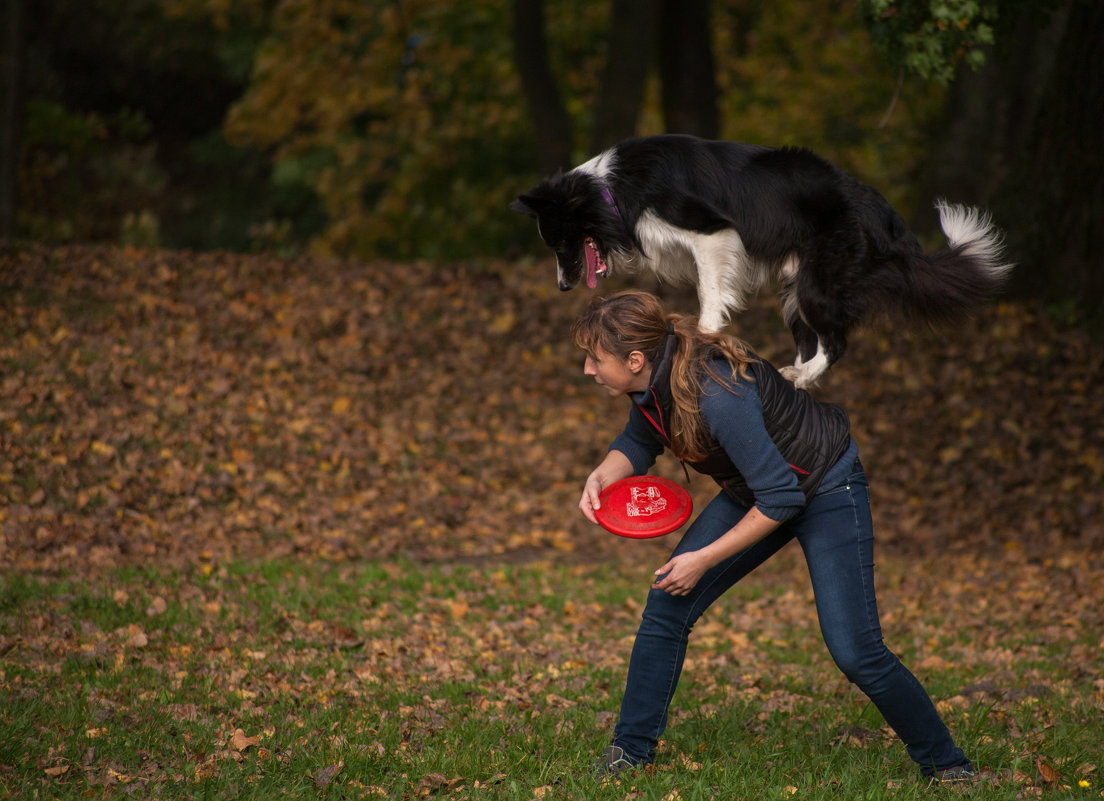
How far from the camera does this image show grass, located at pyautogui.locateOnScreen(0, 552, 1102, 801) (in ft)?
12.3

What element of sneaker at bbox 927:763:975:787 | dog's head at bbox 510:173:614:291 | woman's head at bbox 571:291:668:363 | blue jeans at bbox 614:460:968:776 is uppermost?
dog's head at bbox 510:173:614:291

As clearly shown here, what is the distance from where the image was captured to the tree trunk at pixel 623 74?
36.7ft

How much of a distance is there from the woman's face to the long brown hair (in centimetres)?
2

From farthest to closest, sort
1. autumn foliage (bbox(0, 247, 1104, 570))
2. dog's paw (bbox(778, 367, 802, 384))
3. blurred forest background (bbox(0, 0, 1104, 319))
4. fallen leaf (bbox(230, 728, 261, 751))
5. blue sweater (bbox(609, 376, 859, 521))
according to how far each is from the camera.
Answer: blurred forest background (bbox(0, 0, 1104, 319)) < autumn foliage (bbox(0, 247, 1104, 570)) < fallen leaf (bbox(230, 728, 261, 751)) < dog's paw (bbox(778, 367, 802, 384)) < blue sweater (bbox(609, 376, 859, 521))

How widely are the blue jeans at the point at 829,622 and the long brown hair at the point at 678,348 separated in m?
0.44

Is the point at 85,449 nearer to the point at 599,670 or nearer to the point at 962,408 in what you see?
the point at 599,670

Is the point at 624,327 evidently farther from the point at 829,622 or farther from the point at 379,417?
the point at 379,417

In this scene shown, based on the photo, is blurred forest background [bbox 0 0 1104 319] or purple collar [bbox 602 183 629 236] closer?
purple collar [bbox 602 183 629 236]

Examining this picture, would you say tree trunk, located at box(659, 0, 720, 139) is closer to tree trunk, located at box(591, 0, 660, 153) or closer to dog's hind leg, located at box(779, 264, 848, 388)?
tree trunk, located at box(591, 0, 660, 153)

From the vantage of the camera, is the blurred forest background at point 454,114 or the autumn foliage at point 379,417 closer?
the autumn foliage at point 379,417

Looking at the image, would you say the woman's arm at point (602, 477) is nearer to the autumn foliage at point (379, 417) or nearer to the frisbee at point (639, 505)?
the frisbee at point (639, 505)

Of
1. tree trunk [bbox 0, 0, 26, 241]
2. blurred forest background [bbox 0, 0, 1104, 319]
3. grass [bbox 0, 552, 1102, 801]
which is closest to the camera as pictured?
grass [bbox 0, 552, 1102, 801]

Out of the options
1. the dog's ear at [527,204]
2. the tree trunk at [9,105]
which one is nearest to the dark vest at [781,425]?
the dog's ear at [527,204]

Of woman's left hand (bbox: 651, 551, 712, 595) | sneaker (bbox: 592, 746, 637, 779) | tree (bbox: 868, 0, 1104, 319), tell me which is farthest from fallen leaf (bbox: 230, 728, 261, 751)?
tree (bbox: 868, 0, 1104, 319)
